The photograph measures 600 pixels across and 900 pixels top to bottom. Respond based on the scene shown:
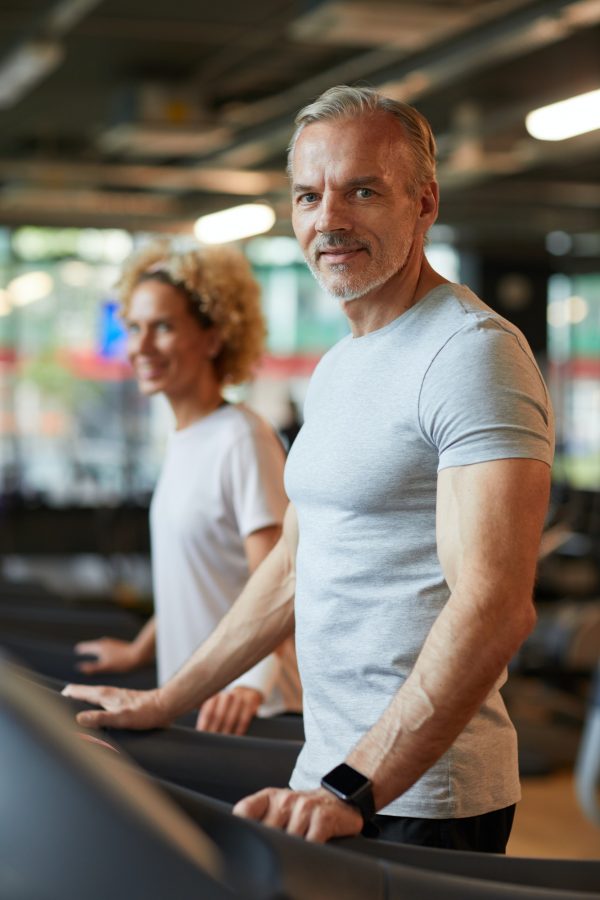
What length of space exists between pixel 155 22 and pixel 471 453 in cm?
655

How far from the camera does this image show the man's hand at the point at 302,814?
1.16 meters

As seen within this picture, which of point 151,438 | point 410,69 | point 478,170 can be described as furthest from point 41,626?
point 151,438

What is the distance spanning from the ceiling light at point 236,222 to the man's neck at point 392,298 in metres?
8.58

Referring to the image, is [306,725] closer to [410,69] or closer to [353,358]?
[353,358]

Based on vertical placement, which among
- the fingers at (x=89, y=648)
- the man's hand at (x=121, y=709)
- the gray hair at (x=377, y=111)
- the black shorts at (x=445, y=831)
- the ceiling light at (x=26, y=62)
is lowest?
the black shorts at (x=445, y=831)

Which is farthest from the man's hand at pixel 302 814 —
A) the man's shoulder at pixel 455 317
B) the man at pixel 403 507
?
the man's shoulder at pixel 455 317

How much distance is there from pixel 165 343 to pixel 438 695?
1422 millimetres

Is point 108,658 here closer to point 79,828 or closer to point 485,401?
point 485,401

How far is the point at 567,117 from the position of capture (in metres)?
6.58

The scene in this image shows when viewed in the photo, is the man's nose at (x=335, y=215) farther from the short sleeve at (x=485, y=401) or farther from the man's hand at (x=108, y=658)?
the man's hand at (x=108, y=658)

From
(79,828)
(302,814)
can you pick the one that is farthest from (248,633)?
(79,828)

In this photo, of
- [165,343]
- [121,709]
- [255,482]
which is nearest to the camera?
[121,709]

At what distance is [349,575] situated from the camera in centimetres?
148

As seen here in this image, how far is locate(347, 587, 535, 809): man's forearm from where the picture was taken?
129 centimetres
